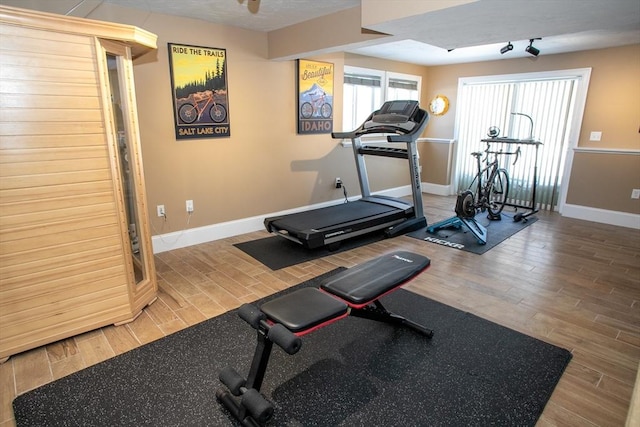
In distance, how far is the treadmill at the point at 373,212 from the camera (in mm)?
3812

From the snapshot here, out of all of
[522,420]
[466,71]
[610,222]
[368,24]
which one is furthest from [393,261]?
[466,71]

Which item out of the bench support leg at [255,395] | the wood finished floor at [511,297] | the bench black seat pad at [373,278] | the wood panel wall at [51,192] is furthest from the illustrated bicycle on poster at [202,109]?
the bench support leg at [255,395]

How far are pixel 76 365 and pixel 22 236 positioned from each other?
0.81 meters

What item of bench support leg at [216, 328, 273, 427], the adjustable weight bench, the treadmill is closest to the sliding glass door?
the treadmill

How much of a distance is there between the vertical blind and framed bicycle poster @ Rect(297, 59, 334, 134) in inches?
109

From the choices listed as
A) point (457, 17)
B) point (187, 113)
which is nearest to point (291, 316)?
point (457, 17)

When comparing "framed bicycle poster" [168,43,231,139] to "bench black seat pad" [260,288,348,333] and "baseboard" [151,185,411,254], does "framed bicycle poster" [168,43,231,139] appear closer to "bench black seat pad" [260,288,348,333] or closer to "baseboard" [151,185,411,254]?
"baseboard" [151,185,411,254]

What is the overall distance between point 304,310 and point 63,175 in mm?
Result: 1657

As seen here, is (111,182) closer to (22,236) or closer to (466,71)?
(22,236)

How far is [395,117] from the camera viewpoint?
14.2ft

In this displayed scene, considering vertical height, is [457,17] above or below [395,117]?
above

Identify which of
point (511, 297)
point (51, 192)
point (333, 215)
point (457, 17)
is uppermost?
point (457, 17)

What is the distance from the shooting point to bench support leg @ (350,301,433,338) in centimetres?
220

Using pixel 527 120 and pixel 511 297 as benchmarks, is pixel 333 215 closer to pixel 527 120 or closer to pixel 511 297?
pixel 511 297
